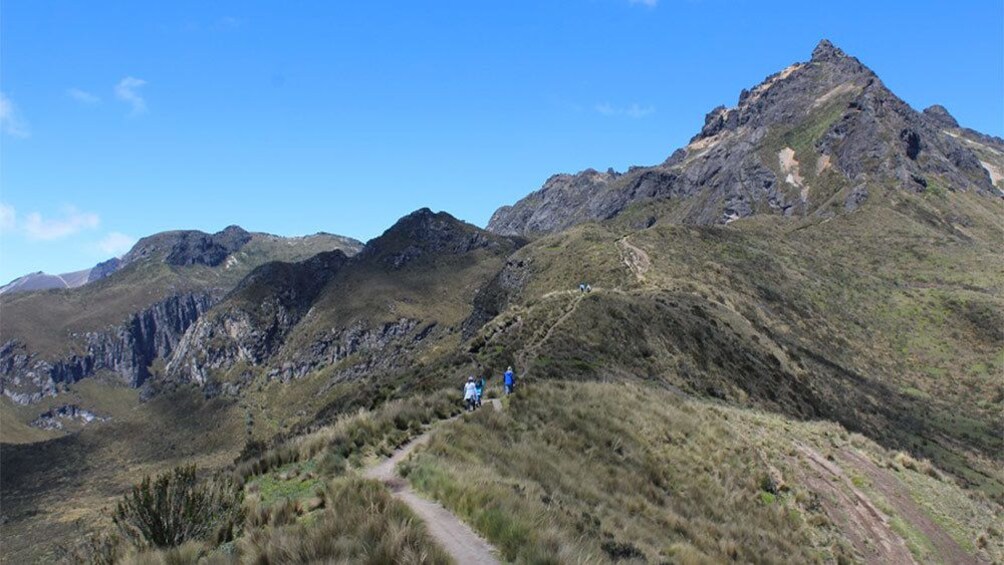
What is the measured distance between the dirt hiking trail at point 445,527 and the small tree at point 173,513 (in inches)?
124

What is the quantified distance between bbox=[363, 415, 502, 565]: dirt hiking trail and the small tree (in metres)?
3.14

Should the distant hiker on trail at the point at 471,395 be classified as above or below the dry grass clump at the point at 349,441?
above

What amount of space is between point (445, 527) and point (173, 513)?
4.74 m

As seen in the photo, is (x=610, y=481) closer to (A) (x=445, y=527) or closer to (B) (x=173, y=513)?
(A) (x=445, y=527)

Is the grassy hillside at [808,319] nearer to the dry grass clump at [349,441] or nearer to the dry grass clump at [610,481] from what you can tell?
the dry grass clump at [610,481]

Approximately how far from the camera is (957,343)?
78.4 metres

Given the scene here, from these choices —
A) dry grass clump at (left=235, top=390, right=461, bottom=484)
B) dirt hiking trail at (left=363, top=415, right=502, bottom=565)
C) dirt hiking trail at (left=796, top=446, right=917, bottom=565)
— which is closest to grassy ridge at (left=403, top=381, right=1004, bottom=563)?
dirt hiking trail at (left=363, top=415, right=502, bottom=565)

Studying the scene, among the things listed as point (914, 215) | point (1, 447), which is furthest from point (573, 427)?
point (1, 447)

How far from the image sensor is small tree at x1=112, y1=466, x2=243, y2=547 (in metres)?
A: 11.0

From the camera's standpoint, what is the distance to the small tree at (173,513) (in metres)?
11.0

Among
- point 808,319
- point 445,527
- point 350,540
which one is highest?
point 808,319

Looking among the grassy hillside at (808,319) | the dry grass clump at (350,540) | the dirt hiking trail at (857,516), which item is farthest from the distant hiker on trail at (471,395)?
the dirt hiking trail at (857,516)

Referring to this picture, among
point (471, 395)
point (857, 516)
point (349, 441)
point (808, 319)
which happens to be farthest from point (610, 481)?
point (808, 319)

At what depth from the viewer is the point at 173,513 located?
11.1m
